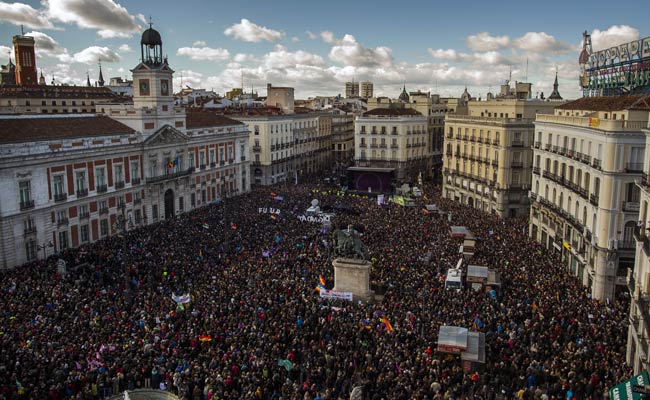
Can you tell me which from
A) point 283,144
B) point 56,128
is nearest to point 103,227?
point 56,128

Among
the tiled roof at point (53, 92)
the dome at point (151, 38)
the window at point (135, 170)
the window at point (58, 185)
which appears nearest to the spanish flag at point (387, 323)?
the window at point (58, 185)

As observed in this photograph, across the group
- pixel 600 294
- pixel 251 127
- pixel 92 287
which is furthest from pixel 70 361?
pixel 251 127

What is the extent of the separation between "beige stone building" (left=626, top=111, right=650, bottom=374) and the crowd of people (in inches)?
33.2

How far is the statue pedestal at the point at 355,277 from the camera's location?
31047 millimetres

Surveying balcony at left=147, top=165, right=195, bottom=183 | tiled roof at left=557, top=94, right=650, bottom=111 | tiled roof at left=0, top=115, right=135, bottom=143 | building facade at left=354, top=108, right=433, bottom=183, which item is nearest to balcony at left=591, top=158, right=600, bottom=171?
tiled roof at left=557, top=94, right=650, bottom=111

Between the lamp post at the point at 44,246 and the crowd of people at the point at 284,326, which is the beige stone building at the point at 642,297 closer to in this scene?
the crowd of people at the point at 284,326

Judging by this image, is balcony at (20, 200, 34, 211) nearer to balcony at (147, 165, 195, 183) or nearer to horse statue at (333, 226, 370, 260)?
balcony at (147, 165, 195, 183)

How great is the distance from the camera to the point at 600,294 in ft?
108

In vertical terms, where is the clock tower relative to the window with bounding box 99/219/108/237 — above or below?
above

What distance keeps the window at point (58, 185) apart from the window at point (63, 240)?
110 inches

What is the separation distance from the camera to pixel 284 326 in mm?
25016

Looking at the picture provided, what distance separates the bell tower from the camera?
92062mm

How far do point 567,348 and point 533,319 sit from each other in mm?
2788

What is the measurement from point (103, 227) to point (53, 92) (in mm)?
44934
